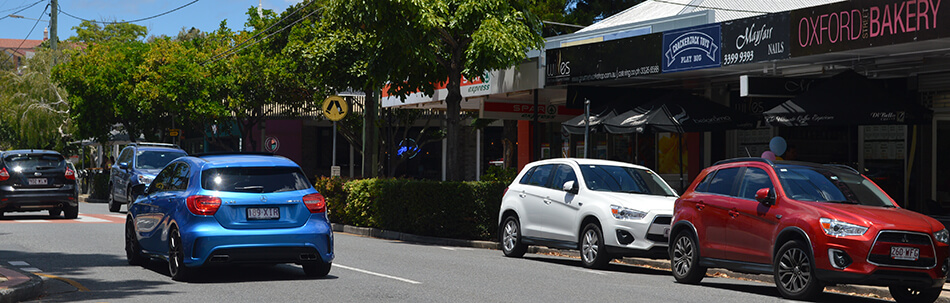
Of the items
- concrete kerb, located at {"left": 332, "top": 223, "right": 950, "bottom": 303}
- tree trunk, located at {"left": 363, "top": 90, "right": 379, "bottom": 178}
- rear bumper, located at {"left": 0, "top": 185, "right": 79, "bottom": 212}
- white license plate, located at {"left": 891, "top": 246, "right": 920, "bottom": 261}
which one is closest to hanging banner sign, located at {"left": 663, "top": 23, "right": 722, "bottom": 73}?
concrete kerb, located at {"left": 332, "top": 223, "right": 950, "bottom": 303}

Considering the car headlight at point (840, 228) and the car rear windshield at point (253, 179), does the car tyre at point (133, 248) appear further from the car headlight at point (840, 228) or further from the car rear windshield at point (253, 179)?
Answer: the car headlight at point (840, 228)

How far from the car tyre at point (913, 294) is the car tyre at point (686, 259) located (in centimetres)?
227

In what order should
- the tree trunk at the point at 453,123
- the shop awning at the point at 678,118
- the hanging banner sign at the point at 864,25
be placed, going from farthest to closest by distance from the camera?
the tree trunk at the point at 453,123 < the shop awning at the point at 678,118 < the hanging banner sign at the point at 864,25

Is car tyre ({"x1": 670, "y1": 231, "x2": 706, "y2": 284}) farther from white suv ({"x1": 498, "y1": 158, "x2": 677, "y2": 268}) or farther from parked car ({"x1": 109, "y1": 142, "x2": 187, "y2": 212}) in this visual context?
parked car ({"x1": 109, "y1": 142, "x2": 187, "y2": 212})

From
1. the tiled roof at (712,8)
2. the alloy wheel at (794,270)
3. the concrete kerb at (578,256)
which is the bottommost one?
the concrete kerb at (578,256)

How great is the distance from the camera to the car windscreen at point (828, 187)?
11047 mm

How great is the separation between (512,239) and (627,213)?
286cm

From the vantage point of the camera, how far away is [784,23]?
15.9 metres

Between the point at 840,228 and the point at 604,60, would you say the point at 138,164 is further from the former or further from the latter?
the point at 840,228

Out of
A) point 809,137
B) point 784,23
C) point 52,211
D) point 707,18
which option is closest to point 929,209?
point 809,137

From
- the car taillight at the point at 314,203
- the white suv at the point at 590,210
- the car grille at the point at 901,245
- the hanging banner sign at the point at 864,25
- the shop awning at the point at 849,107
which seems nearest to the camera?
the car grille at the point at 901,245

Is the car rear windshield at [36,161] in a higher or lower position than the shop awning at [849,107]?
lower

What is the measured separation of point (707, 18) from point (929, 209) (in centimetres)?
616

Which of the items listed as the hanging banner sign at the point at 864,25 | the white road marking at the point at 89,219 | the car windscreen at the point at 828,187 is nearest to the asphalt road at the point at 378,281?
the car windscreen at the point at 828,187
